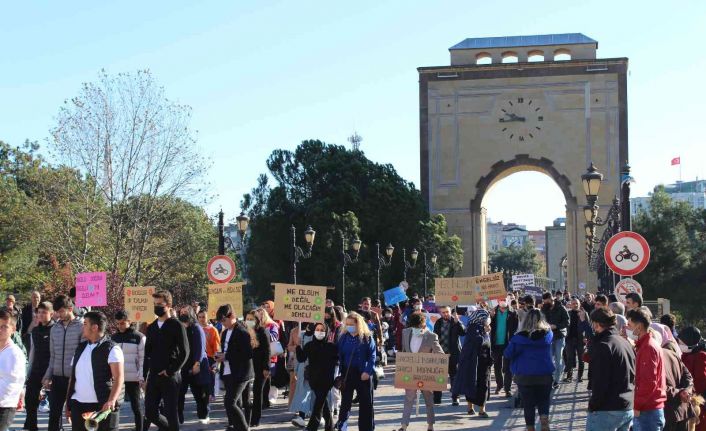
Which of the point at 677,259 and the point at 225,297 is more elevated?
the point at 677,259

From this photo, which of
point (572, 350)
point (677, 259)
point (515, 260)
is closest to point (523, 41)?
point (677, 259)

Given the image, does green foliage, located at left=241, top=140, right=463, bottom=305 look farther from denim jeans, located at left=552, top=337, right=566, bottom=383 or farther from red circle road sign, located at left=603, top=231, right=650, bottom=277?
red circle road sign, located at left=603, top=231, right=650, bottom=277

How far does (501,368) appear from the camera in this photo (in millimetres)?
20500

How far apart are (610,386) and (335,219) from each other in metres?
41.1

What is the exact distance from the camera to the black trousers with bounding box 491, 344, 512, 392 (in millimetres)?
19648

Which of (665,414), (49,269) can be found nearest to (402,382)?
(665,414)

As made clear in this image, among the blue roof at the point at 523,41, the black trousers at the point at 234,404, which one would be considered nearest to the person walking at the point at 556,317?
the black trousers at the point at 234,404

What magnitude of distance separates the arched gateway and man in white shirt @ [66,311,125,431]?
2055 inches

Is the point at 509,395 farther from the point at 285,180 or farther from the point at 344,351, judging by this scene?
the point at 285,180

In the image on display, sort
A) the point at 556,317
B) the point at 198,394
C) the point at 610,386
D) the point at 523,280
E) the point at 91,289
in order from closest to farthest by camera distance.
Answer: the point at 610,386 < the point at 198,394 < the point at 556,317 < the point at 91,289 < the point at 523,280

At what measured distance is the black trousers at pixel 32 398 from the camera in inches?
562

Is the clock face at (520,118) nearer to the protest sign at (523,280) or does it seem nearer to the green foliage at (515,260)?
the protest sign at (523,280)

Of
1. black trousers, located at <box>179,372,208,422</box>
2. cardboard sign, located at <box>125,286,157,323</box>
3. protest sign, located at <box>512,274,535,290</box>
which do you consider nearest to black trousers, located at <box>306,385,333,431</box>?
black trousers, located at <box>179,372,208,422</box>

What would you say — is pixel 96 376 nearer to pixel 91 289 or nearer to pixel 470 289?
pixel 91 289
